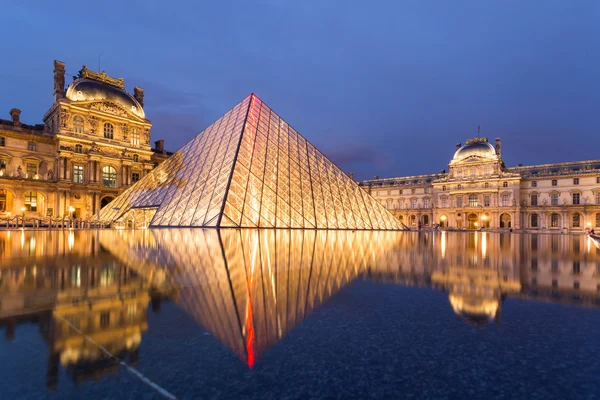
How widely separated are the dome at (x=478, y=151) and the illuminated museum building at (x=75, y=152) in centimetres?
4562

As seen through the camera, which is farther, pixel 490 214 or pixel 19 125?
pixel 490 214

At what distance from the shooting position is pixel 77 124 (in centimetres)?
3294

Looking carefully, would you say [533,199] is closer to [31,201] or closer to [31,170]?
[31,201]

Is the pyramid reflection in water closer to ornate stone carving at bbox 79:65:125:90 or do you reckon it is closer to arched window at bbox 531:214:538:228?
ornate stone carving at bbox 79:65:125:90

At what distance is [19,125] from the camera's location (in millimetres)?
31484

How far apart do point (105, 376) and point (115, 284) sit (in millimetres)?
2380

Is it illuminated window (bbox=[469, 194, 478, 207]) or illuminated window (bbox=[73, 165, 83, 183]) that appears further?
illuminated window (bbox=[469, 194, 478, 207])

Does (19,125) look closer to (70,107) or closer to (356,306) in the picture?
(70,107)

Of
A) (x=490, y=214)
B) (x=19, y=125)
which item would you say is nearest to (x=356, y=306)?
(x=19, y=125)

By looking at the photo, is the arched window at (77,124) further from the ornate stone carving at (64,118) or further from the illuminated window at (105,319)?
the illuminated window at (105,319)

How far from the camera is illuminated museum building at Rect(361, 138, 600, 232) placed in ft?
140

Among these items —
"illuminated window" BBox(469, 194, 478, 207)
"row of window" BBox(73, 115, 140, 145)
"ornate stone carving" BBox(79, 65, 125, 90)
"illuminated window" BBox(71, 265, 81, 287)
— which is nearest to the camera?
"illuminated window" BBox(71, 265, 81, 287)

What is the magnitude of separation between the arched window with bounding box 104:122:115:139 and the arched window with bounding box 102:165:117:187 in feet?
11.1

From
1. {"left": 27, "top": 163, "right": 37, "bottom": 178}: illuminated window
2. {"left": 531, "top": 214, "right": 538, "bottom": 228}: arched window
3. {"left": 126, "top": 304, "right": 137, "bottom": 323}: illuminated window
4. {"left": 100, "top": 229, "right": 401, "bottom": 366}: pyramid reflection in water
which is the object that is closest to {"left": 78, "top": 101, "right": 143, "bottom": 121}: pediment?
{"left": 27, "top": 163, "right": 37, "bottom": 178}: illuminated window
